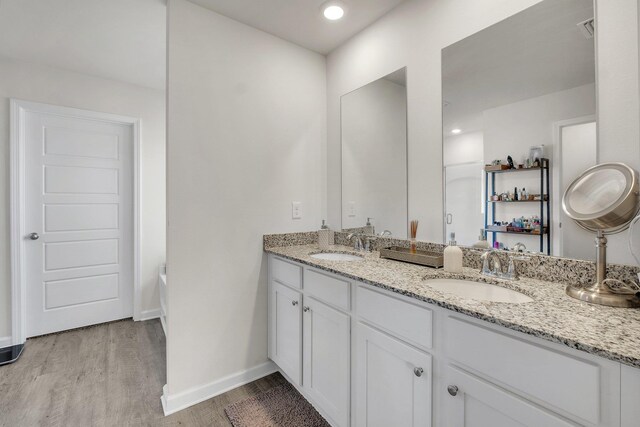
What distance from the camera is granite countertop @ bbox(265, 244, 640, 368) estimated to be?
2.27 ft

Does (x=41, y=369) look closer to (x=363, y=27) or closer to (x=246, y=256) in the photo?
(x=246, y=256)

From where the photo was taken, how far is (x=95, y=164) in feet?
9.73

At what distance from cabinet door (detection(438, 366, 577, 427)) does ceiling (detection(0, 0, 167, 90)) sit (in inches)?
100

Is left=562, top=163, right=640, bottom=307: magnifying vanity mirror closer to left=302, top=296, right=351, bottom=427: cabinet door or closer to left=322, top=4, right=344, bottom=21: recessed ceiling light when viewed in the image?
left=302, top=296, right=351, bottom=427: cabinet door

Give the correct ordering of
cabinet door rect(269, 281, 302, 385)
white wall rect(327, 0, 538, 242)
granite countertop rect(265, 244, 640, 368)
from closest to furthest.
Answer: granite countertop rect(265, 244, 640, 368)
white wall rect(327, 0, 538, 242)
cabinet door rect(269, 281, 302, 385)

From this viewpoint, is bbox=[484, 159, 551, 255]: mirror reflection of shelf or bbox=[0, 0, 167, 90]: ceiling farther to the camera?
bbox=[0, 0, 167, 90]: ceiling

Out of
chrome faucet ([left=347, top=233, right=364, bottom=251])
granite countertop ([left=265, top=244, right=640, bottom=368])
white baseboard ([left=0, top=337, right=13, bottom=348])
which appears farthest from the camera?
white baseboard ([left=0, top=337, right=13, bottom=348])

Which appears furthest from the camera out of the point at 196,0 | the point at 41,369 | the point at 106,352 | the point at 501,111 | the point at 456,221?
the point at 106,352

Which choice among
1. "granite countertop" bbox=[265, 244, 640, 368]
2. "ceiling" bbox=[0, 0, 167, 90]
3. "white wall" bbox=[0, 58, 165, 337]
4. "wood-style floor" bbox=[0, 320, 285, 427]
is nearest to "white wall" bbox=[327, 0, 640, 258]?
"granite countertop" bbox=[265, 244, 640, 368]

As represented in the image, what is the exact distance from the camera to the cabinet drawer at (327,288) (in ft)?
4.75

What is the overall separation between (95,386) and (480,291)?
2.47 metres

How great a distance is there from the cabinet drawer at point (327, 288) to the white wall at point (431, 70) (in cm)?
63

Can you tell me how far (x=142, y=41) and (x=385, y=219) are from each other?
230 cm

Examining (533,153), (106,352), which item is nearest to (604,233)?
(533,153)
